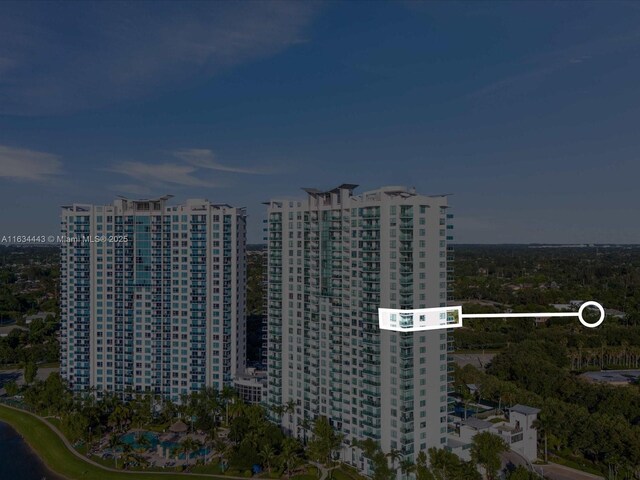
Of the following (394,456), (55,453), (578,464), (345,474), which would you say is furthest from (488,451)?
(55,453)

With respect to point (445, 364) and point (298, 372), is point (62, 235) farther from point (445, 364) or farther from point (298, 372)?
point (445, 364)

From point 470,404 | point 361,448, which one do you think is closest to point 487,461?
point 361,448

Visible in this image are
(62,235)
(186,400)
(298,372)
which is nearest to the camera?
(298,372)

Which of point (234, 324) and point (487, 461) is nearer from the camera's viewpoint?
point (487, 461)

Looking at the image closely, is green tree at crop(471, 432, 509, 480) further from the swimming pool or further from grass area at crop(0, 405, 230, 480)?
the swimming pool

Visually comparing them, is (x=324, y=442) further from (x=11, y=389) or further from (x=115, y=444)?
(x=11, y=389)

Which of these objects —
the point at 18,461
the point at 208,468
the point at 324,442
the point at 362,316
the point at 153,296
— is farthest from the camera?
the point at 153,296

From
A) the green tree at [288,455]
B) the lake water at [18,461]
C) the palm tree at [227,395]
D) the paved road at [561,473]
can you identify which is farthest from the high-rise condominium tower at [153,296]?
the paved road at [561,473]
